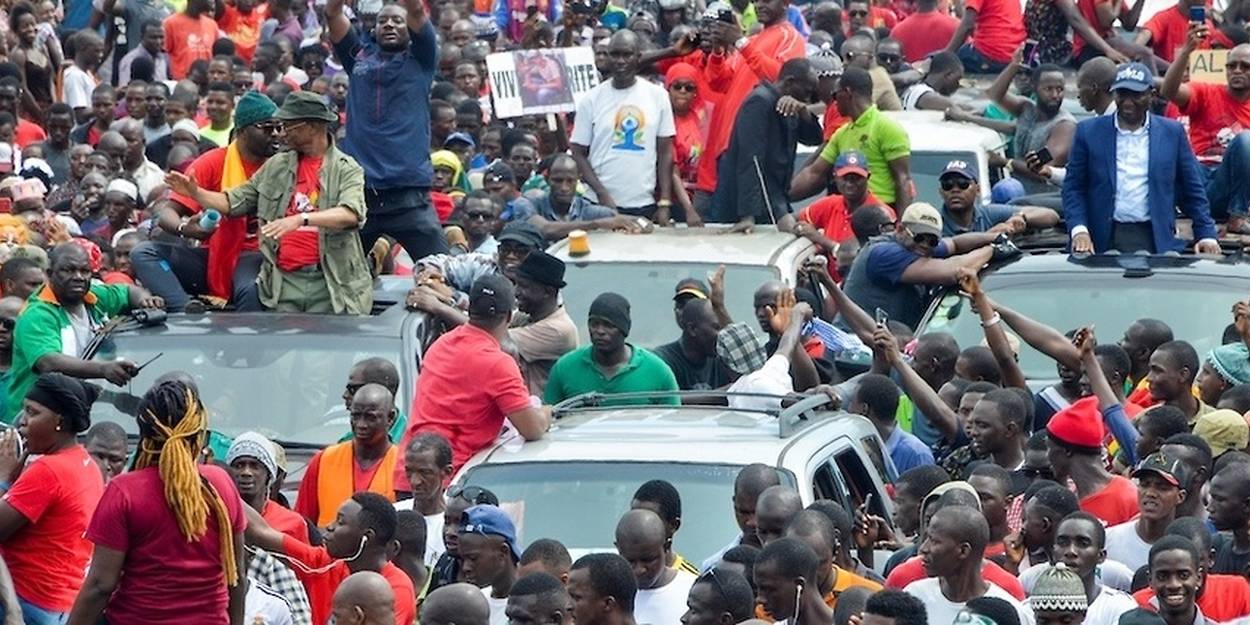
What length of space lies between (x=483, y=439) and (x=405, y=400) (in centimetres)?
112

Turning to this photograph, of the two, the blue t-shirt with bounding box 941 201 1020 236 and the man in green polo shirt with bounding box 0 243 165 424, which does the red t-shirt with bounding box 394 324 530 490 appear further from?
the blue t-shirt with bounding box 941 201 1020 236

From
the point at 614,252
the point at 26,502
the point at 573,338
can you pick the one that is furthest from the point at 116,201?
the point at 26,502

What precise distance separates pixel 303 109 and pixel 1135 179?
4.17 meters

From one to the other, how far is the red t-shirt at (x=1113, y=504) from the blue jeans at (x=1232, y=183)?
4787 mm

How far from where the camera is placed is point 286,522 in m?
9.80

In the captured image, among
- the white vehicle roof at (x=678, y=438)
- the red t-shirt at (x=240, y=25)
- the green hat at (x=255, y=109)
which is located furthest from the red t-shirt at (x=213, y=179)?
the red t-shirt at (x=240, y=25)

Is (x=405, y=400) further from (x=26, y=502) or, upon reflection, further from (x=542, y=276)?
(x=26, y=502)

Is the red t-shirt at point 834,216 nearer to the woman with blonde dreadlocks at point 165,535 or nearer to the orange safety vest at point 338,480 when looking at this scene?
the orange safety vest at point 338,480

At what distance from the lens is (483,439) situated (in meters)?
10.8

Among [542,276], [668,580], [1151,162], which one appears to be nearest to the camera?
[668,580]

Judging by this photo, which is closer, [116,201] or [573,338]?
[573,338]

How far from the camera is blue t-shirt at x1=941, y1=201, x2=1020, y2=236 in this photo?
48.8 ft

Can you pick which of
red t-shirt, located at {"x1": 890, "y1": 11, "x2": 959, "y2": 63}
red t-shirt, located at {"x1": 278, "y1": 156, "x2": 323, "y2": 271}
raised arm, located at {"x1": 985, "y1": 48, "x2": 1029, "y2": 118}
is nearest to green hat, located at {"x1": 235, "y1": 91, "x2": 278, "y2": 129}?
red t-shirt, located at {"x1": 278, "y1": 156, "x2": 323, "y2": 271}

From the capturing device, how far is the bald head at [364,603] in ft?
27.4
